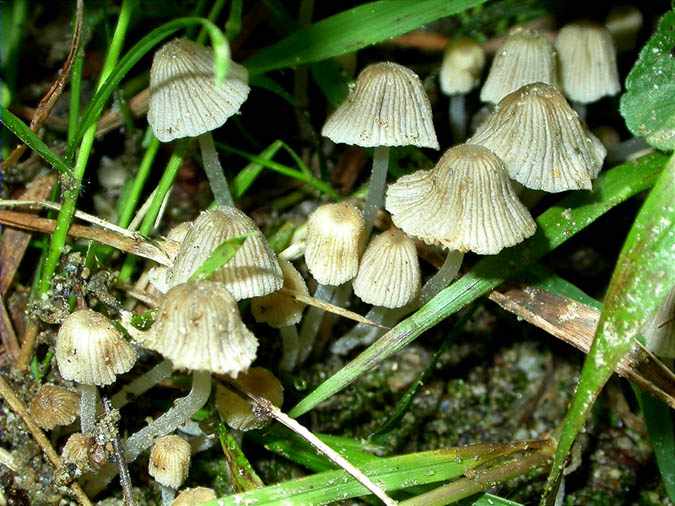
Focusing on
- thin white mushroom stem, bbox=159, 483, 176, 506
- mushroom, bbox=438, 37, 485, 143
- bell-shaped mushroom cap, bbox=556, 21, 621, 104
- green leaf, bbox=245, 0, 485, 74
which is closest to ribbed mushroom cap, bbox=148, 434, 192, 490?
thin white mushroom stem, bbox=159, 483, 176, 506

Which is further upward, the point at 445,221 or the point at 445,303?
the point at 445,221

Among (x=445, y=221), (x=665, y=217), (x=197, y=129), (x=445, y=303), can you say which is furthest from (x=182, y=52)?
(x=665, y=217)

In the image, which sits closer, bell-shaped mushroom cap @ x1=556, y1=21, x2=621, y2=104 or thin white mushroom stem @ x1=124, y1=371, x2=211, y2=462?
thin white mushroom stem @ x1=124, y1=371, x2=211, y2=462

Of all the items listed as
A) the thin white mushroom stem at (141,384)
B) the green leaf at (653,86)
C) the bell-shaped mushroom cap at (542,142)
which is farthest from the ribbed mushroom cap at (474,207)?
the thin white mushroom stem at (141,384)

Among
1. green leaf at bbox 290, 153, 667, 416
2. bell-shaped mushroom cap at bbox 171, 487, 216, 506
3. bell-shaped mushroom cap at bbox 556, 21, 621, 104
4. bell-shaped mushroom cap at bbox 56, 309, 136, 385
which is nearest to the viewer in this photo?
bell-shaped mushroom cap at bbox 56, 309, 136, 385

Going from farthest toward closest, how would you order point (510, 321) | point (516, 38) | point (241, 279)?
point (510, 321)
point (516, 38)
point (241, 279)

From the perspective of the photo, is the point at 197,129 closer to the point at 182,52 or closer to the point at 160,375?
the point at 182,52

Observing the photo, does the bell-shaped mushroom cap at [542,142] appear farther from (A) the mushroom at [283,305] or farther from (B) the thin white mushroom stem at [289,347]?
(B) the thin white mushroom stem at [289,347]

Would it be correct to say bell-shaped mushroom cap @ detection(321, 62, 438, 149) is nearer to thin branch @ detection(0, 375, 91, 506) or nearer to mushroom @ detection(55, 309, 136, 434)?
mushroom @ detection(55, 309, 136, 434)
